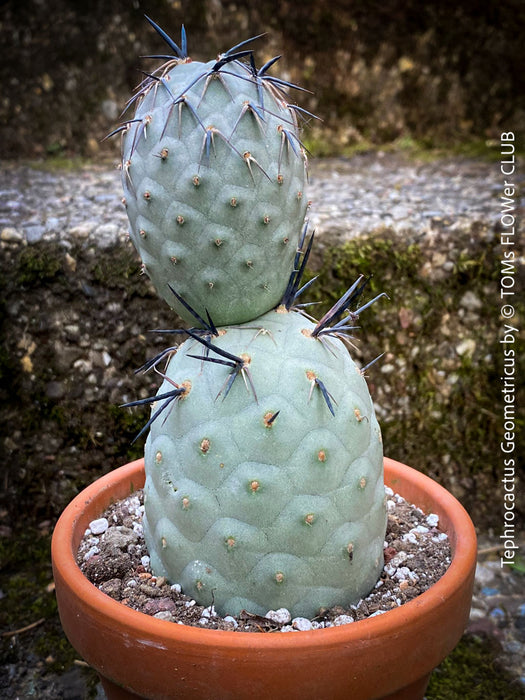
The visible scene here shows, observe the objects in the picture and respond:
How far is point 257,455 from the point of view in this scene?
0.97m

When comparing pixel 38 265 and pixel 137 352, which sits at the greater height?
pixel 38 265

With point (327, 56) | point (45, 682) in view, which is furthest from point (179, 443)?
point (327, 56)

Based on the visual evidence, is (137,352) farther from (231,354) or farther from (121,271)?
(231,354)

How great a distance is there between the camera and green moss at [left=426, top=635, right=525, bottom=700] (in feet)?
4.84

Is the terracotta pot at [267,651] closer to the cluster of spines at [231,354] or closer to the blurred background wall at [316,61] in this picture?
the cluster of spines at [231,354]

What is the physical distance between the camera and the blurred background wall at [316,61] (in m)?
2.58

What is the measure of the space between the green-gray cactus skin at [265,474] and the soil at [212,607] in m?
0.02

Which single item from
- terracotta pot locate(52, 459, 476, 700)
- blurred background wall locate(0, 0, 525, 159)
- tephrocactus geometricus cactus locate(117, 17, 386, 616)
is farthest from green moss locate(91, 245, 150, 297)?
blurred background wall locate(0, 0, 525, 159)

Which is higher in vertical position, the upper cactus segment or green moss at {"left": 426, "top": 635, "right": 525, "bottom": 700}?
the upper cactus segment

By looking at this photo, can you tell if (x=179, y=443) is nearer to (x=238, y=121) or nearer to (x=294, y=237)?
(x=294, y=237)

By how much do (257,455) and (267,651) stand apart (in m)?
0.25

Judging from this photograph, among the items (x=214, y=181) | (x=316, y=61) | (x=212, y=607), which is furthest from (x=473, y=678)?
(x=316, y=61)

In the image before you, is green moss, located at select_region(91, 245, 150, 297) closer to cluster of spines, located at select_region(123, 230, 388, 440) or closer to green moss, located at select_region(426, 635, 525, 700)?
cluster of spines, located at select_region(123, 230, 388, 440)

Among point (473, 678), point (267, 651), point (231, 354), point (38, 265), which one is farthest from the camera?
point (38, 265)
